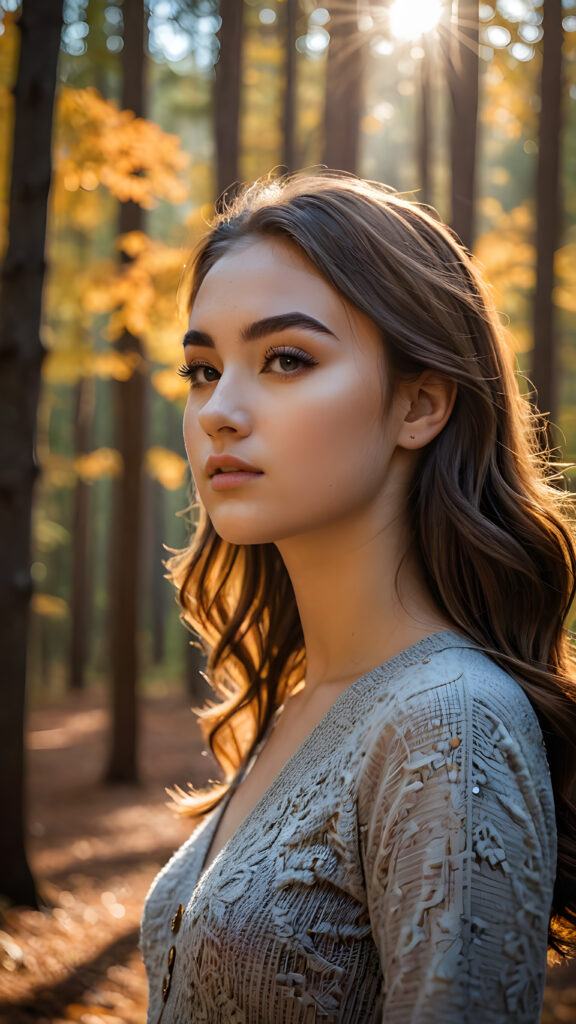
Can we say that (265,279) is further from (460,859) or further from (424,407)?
(460,859)

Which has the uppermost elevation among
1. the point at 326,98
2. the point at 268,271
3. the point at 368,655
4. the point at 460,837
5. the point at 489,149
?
the point at 489,149

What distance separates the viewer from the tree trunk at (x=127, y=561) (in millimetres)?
9180

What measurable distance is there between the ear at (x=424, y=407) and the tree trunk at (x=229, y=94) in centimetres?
611

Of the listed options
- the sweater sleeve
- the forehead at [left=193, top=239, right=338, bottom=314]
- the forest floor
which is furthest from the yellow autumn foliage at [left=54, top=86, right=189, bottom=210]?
the sweater sleeve

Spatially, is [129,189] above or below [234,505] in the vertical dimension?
above

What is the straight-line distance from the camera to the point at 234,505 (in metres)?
1.65

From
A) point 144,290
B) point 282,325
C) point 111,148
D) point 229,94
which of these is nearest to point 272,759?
point 282,325

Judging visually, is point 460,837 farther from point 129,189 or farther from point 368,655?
point 129,189

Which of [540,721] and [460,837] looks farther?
[540,721]

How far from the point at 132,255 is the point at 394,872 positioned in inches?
314

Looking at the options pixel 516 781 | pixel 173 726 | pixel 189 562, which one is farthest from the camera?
pixel 173 726

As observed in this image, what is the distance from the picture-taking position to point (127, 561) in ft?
30.4

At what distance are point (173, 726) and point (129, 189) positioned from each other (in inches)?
405

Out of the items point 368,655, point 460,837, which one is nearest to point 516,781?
point 460,837
